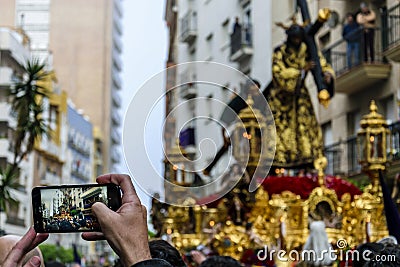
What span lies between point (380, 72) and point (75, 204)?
1634 centimetres

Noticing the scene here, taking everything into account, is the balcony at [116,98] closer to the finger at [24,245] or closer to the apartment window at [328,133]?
the apartment window at [328,133]

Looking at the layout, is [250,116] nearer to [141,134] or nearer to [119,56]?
[141,134]

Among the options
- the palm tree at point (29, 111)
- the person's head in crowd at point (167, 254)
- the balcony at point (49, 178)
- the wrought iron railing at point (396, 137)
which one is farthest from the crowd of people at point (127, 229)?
the balcony at point (49, 178)

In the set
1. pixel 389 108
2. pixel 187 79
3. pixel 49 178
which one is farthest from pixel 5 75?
pixel 187 79

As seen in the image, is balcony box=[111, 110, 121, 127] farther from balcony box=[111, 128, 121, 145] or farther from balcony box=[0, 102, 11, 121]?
balcony box=[0, 102, 11, 121]

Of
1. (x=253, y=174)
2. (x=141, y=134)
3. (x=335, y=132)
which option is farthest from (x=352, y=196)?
(x=335, y=132)

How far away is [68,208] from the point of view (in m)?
2.87

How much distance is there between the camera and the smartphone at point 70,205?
2799 mm

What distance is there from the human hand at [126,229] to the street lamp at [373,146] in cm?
→ 636

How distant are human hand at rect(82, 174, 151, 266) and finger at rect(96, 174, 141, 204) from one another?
1 centimetres

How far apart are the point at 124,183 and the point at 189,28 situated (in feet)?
103

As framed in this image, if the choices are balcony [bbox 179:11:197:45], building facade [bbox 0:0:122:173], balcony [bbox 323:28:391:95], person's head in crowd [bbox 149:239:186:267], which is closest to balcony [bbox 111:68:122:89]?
building facade [bbox 0:0:122:173]

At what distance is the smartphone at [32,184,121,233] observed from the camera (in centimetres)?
280

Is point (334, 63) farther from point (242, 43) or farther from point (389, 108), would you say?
point (242, 43)
